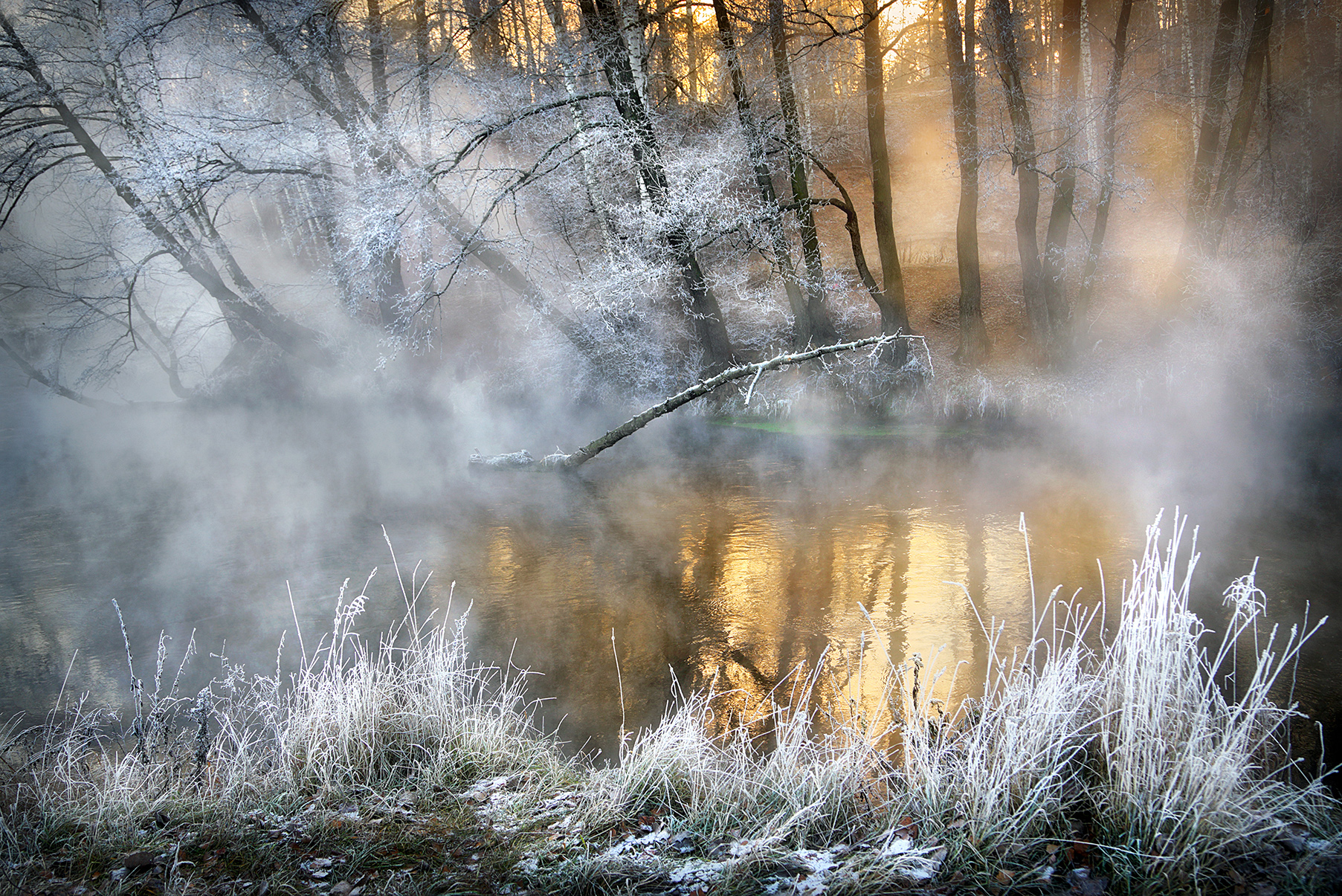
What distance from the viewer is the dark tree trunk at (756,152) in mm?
10883

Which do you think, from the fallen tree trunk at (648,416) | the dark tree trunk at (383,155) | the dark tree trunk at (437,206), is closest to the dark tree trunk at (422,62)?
the dark tree trunk at (383,155)

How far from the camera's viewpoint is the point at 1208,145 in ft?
35.3

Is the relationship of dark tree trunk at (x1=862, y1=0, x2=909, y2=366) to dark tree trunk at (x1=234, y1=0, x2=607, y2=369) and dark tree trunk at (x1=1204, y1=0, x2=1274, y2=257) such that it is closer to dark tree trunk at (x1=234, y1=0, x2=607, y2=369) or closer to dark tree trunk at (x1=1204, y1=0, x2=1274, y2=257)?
dark tree trunk at (x1=1204, y1=0, x2=1274, y2=257)

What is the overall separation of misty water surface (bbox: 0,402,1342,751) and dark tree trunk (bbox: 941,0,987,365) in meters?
1.55

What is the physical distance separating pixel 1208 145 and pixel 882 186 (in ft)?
14.7

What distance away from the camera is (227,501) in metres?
10.8


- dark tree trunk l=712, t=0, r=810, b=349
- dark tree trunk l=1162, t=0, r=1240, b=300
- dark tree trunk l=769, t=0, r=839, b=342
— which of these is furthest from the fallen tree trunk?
dark tree trunk l=1162, t=0, r=1240, b=300

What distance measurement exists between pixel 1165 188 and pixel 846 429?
1015 centimetres

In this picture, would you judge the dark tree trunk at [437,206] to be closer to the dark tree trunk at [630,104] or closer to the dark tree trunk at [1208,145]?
the dark tree trunk at [630,104]

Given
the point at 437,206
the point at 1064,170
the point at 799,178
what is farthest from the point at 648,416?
the point at 1064,170

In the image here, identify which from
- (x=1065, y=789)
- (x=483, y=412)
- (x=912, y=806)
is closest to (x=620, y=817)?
(x=912, y=806)

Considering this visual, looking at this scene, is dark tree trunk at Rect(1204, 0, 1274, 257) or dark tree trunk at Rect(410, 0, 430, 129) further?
dark tree trunk at Rect(410, 0, 430, 129)

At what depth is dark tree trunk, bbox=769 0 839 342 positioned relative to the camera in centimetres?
1081

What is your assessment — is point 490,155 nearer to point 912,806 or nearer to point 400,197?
point 400,197
